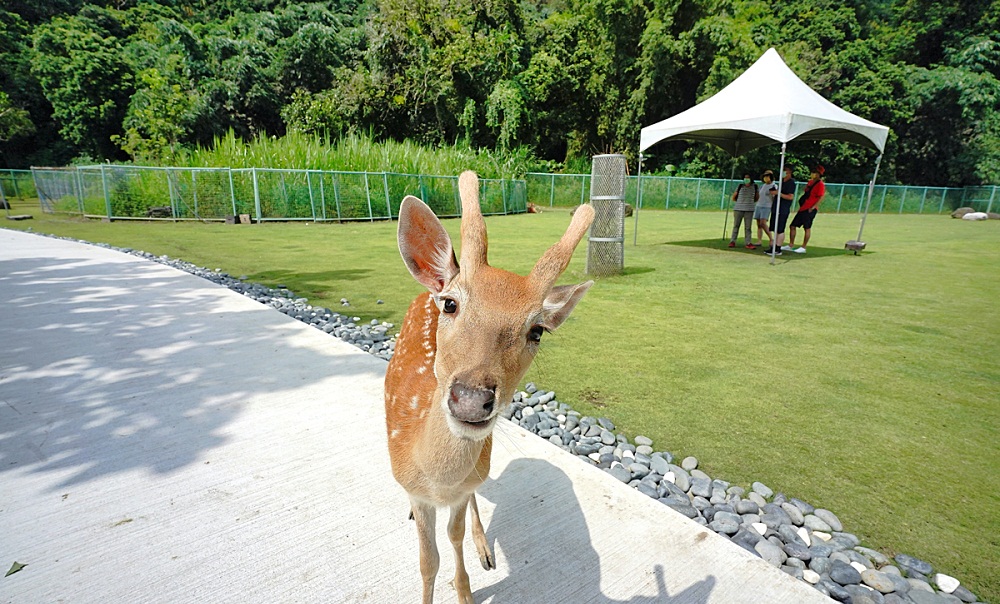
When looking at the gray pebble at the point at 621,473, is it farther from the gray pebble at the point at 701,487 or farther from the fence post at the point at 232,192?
the fence post at the point at 232,192

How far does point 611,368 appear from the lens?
4484 millimetres

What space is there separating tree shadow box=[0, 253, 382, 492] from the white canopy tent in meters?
9.29

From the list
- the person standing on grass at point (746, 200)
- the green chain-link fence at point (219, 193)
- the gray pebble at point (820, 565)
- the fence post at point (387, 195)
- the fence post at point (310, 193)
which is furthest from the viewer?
the fence post at point (387, 195)

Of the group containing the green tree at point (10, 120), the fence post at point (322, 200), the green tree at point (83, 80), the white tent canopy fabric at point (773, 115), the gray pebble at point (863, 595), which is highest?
the green tree at point (83, 80)

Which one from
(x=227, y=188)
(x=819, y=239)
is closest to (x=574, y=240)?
(x=819, y=239)

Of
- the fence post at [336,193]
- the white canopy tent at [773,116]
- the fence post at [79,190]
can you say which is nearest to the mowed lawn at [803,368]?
the white canopy tent at [773,116]

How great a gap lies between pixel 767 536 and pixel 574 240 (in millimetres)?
1942

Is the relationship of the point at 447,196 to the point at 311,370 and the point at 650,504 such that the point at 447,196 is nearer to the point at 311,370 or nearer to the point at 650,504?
the point at 311,370

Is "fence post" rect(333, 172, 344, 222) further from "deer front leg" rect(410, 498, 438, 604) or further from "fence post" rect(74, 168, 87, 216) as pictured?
"deer front leg" rect(410, 498, 438, 604)

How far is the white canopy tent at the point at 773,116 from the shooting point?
369 inches

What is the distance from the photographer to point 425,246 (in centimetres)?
183

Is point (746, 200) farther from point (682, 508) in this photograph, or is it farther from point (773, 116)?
point (682, 508)

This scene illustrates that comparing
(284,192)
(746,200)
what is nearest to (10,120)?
(284,192)

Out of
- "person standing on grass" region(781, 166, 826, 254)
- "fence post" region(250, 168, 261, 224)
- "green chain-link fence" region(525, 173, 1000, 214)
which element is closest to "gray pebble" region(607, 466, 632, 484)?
"person standing on grass" region(781, 166, 826, 254)
